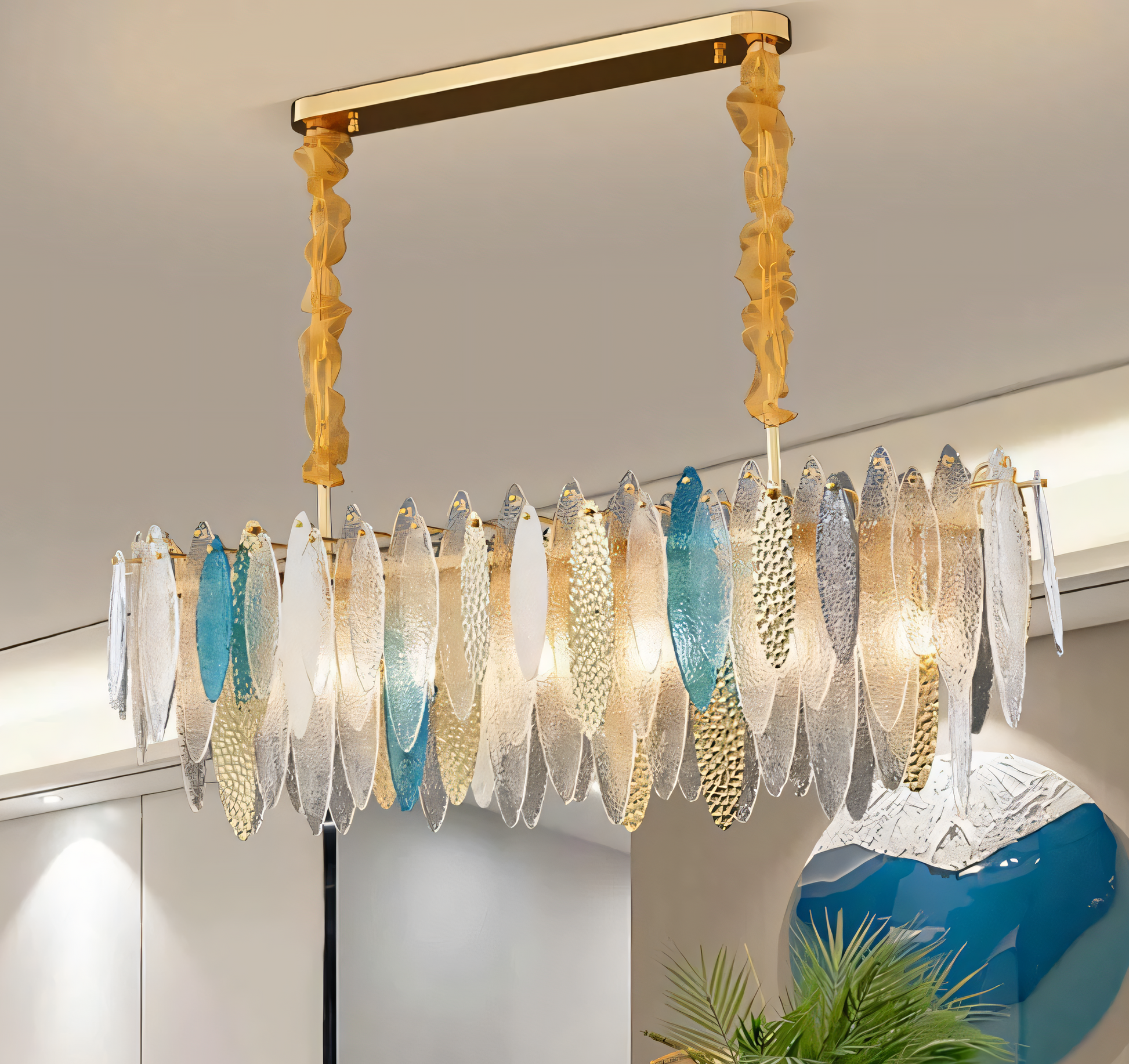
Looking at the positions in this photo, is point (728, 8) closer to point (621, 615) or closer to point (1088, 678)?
point (621, 615)

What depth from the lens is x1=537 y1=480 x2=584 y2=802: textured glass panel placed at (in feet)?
4.73

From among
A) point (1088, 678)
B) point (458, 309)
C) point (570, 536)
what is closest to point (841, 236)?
point (458, 309)

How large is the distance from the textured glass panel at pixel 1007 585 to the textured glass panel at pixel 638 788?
1.26 feet

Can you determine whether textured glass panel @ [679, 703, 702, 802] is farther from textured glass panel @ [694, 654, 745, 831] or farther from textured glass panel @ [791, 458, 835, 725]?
textured glass panel @ [791, 458, 835, 725]

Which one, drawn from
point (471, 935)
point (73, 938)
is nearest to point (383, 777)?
point (471, 935)

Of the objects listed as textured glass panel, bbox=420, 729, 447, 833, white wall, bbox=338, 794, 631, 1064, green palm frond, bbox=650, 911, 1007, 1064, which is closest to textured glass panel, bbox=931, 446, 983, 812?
textured glass panel, bbox=420, 729, 447, 833

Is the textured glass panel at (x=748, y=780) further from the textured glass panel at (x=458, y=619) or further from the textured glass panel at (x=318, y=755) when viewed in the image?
the textured glass panel at (x=318, y=755)

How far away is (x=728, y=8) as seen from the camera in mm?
1583

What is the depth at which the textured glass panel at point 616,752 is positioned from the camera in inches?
57.3

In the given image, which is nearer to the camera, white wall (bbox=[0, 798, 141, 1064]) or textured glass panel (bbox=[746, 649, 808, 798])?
textured glass panel (bbox=[746, 649, 808, 798])

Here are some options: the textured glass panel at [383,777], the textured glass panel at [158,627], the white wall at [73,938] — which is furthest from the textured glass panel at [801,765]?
the white wall at [73,938]

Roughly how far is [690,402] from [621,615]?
1578 millimetres

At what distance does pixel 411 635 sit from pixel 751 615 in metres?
0.34

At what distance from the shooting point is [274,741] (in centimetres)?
Result: 151
